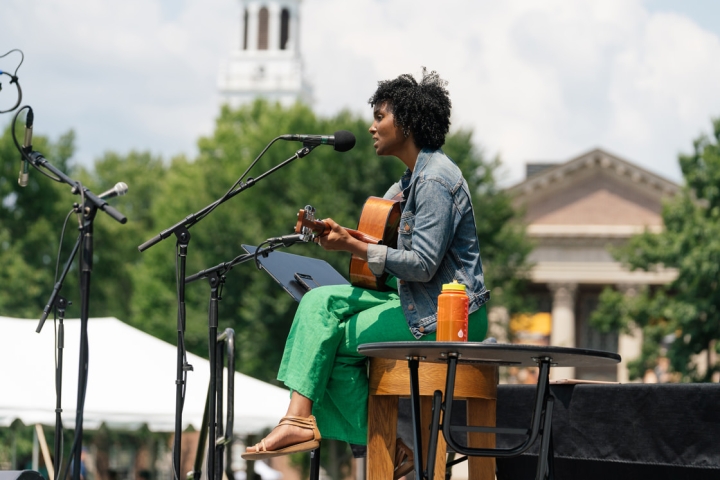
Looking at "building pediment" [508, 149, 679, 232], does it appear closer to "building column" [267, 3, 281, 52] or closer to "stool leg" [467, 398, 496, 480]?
"stool leg" [467, 398, 496, 480]

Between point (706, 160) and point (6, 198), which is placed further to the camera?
point (6, 198)

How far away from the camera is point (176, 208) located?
1473 inches

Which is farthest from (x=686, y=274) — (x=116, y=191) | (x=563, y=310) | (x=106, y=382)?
(x=116, y=191)

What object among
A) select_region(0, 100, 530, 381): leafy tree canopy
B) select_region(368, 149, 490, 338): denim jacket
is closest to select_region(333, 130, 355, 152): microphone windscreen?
select_region(368, 149, 490, 338): denim jacket

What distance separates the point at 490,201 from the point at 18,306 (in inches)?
661

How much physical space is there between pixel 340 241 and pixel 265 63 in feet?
311

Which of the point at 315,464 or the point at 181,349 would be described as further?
the point at 315,464

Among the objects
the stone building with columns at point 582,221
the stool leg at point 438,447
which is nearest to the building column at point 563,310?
the stone building with columns at point 582,221

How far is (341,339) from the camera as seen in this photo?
4.72 meters

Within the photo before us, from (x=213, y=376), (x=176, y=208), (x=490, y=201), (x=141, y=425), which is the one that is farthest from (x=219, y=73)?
(x=213, y=376)

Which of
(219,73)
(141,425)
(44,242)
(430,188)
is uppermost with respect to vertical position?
(219,73)

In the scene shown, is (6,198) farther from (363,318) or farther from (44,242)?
(363,318)

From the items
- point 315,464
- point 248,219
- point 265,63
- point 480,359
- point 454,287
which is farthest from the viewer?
point 265,63

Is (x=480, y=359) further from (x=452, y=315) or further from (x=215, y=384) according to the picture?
(x=215, y=384)
